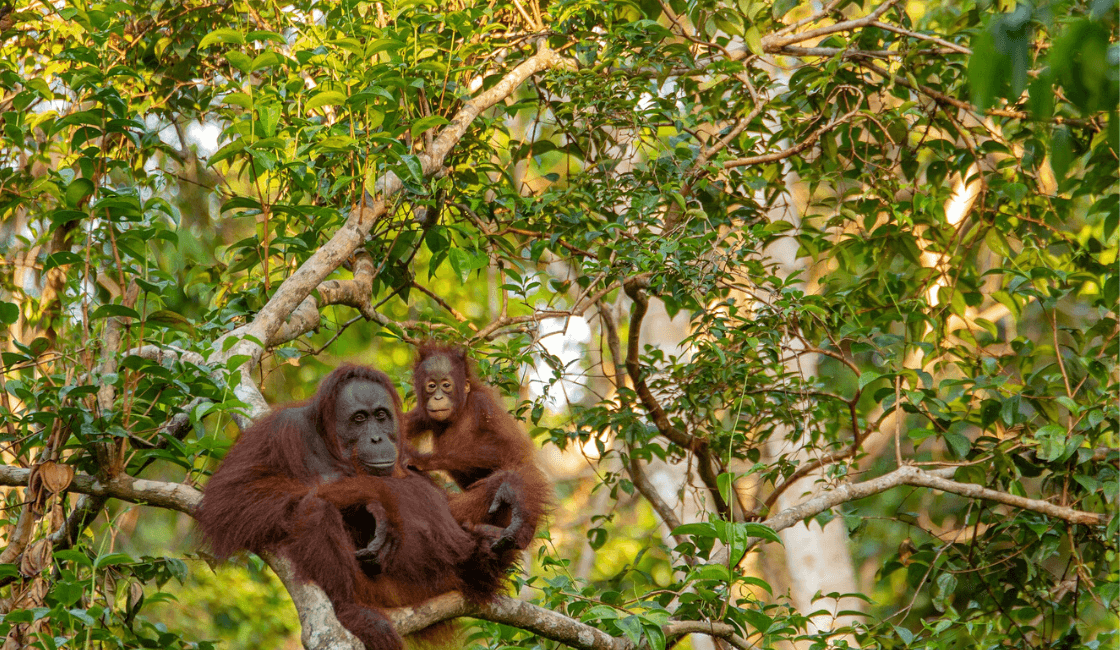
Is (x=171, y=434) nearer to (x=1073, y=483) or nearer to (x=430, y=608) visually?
(x=430, y=608)

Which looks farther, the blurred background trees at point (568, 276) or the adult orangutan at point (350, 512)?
the blurred background trees at point (568, 276)

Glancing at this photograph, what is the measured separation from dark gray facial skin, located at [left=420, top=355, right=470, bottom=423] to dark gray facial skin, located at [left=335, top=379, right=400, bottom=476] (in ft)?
1.96

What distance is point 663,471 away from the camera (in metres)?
7.53

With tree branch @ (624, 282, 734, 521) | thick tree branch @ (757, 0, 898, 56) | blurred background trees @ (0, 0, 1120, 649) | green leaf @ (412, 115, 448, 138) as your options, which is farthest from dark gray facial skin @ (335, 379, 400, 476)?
thick tree branch @ (757, 0, 898, 56)

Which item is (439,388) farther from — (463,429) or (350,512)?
(350,512)

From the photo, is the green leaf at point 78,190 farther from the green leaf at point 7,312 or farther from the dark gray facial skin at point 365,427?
the dark gray facial skin at point 365,427

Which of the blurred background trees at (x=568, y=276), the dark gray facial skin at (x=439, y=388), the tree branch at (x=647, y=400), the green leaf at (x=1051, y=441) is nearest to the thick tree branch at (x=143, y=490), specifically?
the blurred background trees at (x=568, y=276)

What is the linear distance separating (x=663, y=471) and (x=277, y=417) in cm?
536

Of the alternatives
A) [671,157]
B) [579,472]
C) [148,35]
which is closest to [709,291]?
[671,157]

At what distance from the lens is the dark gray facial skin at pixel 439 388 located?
10.5 feet

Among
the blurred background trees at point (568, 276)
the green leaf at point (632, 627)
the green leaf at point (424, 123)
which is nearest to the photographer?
the green leaf at point (632, 627)

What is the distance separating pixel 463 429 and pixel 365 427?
0.66 meters

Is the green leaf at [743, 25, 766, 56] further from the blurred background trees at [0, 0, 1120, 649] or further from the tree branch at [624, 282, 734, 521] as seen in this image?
the tree branch at [624, 282, 734, 521]

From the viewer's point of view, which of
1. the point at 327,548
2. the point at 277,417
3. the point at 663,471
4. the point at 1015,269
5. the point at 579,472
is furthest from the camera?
the point at 579,472
